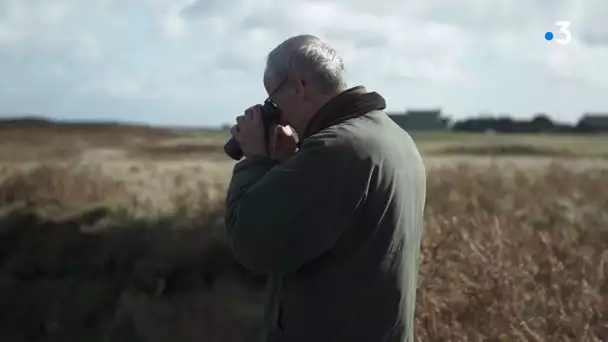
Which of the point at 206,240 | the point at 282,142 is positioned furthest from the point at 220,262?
the point at 282,142

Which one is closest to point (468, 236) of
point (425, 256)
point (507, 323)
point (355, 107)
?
point (425, 256)

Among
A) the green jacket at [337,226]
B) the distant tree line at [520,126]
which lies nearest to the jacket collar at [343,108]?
the green jacket at [337,226]

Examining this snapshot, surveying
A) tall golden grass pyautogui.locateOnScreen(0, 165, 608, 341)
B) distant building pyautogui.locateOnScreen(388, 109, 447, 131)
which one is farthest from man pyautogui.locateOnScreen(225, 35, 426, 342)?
distant building pyautogui.locateOnScreen(388, 109, 447, 131)

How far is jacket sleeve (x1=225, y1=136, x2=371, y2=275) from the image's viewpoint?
140cm

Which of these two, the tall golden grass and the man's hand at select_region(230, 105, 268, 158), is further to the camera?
the tall golden grass

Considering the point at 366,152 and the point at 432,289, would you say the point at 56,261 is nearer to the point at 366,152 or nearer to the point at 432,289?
the point at 432,289

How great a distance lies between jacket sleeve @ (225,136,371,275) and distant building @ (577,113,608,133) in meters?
3.39

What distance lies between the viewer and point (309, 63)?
59.7 inches

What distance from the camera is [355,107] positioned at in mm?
1519

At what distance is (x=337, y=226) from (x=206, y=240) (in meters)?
4.11

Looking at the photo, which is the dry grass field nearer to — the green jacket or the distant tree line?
the distant tree line

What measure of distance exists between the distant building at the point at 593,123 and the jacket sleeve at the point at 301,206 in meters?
3.39

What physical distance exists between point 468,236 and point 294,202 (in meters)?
2.76

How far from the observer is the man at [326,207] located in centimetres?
141
